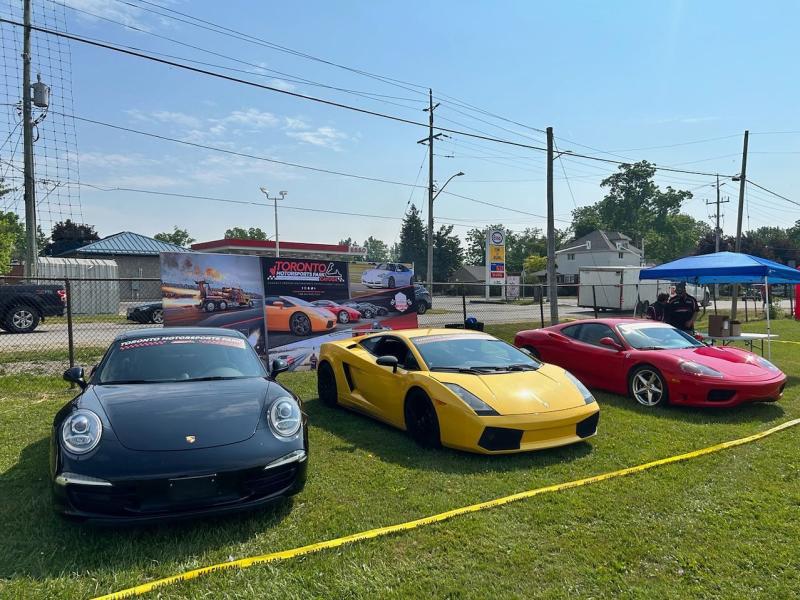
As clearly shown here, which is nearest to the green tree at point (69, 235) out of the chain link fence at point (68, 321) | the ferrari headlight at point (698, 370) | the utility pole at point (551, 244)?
the chain link fence at point (68, 321)

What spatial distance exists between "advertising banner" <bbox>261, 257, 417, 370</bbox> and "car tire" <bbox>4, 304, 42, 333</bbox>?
337 inches

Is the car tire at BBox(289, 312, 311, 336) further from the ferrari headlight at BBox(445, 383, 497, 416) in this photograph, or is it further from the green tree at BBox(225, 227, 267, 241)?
the green tree at BBox(225, 227, 267, 241)

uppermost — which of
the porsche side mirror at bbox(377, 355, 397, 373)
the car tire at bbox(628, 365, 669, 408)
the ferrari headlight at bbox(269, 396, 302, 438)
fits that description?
the porsche side mirror at bbox(377, 355, 397, 373)

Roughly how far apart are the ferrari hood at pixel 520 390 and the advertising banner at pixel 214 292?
5083mm

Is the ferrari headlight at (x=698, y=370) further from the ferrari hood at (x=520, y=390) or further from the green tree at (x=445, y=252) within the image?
the green tree at (x=445, y=252)

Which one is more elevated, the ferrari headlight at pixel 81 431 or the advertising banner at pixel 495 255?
the advertising banner at pixel 495 255

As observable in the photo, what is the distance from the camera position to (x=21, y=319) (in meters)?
14.1

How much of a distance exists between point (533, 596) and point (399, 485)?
1675 mm

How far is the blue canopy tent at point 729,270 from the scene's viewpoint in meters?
10.0

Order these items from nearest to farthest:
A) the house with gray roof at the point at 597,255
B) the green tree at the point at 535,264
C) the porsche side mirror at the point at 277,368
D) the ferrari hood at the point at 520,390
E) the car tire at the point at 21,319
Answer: the ferrari hood at the point at 520,390, the porsche side mirror at the point at 277,368, the car tire at the point at 21,319, the house with gray roof at the point at 597,255, the green tree at the point at 535,264

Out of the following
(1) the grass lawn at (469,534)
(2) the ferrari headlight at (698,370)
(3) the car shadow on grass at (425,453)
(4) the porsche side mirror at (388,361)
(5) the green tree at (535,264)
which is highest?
(5) the green tree at (535,264)

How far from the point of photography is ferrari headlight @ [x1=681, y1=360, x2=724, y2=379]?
658cm

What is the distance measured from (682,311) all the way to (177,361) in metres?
10.7

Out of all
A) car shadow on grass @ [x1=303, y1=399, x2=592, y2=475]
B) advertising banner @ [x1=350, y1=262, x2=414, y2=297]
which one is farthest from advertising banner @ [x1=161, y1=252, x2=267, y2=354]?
car shadow on grass @ [x1=303, y1=399, x2=592, y2=475]
